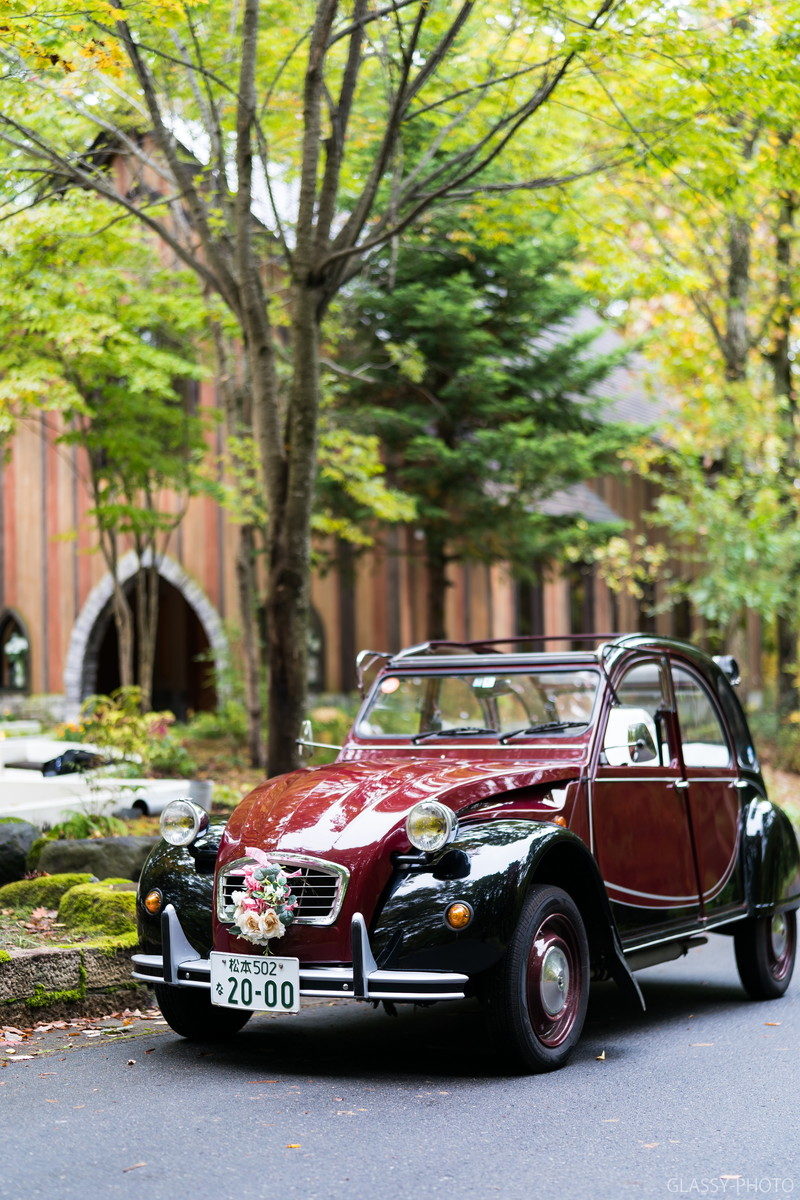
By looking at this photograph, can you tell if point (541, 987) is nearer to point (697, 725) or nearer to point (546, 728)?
point (546, 728)

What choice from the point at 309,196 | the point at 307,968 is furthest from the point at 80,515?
the point at 307,968

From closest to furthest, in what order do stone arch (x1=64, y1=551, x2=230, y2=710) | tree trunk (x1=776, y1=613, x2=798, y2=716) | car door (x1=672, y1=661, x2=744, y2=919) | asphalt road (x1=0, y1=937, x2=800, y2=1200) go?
asphalt road (x1=0, y1=937, x2=800, y2=1200) → car door (x1=672, y1=661, x2=744, y2=919) → stone arch (x1=64, y1=551, x2=230, y2=710) → tree trunk (x1=776, y1=613, x2=798, y2=716)

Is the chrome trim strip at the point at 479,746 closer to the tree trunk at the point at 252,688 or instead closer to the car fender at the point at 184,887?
the car fender at the point at 184,887

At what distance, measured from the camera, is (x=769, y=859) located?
8234mm

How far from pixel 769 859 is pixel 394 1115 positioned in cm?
370

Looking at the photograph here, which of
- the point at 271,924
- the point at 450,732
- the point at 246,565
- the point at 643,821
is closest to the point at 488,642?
the point at 450,732

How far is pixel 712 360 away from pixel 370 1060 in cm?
2068

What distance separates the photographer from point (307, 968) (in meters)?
5.81

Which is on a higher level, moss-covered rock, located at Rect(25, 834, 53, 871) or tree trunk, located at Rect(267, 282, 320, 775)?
tree trunk, located at Rect(267, 282, 320, 775)

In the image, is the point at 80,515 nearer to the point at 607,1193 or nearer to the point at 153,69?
the point at 153,69

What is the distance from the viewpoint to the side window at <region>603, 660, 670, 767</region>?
7055 millimetres

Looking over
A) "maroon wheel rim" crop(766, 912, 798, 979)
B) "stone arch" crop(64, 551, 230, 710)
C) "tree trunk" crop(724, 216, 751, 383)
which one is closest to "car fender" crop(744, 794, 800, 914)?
"maroon wheel rim" crop(766, 912, 798, 979)

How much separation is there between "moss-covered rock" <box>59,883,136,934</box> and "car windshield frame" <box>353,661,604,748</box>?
5.31 feet

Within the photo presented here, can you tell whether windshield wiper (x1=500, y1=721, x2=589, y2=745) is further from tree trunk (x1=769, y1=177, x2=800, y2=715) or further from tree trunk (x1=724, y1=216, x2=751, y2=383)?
tree trunk (x1=769, y1=177, x2=800, y2=715)
